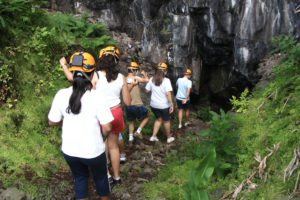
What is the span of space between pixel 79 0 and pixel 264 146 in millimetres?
11252

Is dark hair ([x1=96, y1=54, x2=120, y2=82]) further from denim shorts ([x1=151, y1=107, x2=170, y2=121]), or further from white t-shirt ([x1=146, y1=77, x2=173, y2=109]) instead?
denim shorts ([x1=151, y1=107, x2=170, y2=121])

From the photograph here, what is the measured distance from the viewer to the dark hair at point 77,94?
7.99 feet

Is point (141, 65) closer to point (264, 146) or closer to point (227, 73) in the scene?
point (227, 73)

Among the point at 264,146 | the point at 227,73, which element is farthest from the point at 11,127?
the point at 227,73

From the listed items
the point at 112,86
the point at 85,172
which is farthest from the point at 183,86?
the point at 85,172

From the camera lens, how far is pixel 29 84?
19.4 feet

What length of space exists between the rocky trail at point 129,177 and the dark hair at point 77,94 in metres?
1.86

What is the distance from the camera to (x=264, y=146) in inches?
133

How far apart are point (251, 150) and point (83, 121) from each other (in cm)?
247

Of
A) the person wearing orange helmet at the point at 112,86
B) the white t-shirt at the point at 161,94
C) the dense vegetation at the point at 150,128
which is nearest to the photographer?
the dense vegetation at the point at 150,128

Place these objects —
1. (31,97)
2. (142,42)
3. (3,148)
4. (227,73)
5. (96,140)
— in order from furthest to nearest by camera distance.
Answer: (142,42) → (227,73) → (31,97) → (3,148) → (96,140)

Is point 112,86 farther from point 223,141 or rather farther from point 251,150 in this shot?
point 251,150

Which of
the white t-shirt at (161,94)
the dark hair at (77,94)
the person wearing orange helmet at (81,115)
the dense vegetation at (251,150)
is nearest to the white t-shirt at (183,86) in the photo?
the white t-shirt at (161,94)

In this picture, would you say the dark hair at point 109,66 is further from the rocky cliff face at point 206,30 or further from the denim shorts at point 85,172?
the rocky cliff face at point 206,30
